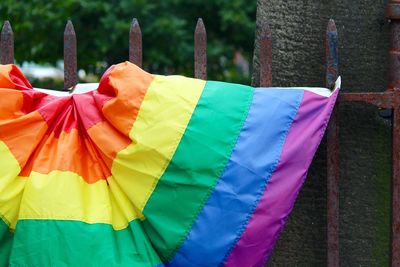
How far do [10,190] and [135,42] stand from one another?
2.63 ft

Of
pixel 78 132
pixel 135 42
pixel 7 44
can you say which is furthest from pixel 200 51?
pixel 7 44

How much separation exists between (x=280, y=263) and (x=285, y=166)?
57cm

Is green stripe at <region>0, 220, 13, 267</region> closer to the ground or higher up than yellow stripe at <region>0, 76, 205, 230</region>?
closer to the ground

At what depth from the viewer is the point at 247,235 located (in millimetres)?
2607

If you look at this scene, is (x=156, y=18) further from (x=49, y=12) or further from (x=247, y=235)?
(x=247, y=235)

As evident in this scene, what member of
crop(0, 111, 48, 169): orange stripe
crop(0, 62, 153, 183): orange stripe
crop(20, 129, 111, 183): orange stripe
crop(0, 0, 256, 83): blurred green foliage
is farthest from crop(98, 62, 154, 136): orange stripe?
crop(0, 0, 256, 83): blurred green foliage

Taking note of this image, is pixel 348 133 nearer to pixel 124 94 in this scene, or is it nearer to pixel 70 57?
pixel 124 94

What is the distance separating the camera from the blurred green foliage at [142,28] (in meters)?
7.56

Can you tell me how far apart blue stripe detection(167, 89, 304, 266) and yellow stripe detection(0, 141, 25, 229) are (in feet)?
1.77

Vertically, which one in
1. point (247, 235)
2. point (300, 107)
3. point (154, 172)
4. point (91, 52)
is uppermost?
point (300, 107)

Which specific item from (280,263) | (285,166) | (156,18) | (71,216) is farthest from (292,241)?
(156,18)

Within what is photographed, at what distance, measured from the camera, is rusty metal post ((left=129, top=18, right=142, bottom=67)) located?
9.84 feet

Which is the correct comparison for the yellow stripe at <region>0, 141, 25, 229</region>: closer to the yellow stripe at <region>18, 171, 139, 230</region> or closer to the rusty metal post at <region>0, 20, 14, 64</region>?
the yellow stripe at <region>18, 171, 139, 230</region>

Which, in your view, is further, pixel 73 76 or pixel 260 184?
pixel 73 76
